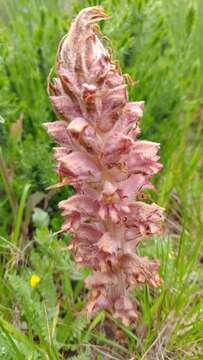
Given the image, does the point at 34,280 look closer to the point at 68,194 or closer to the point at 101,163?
the point at 68,194

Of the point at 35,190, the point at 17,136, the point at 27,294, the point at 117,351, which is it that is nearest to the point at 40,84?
the point at 17,136

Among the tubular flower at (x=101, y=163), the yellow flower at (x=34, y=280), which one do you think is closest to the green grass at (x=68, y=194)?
the yellow flower at (x=34, y=280)

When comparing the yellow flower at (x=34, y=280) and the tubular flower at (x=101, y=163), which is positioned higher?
the tubular flower at (x=101, y=163)


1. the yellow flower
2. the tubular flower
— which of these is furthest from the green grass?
the tubular flower

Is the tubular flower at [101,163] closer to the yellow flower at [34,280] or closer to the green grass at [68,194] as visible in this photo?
the green grass at [68,194]

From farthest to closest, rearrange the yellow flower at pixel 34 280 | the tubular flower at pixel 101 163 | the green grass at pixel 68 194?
the yellow flower at pixel 34 280, the green grass at pixel 68 194, the tubular flower at pixel 101 163

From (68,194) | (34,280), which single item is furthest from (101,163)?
(68,194)
